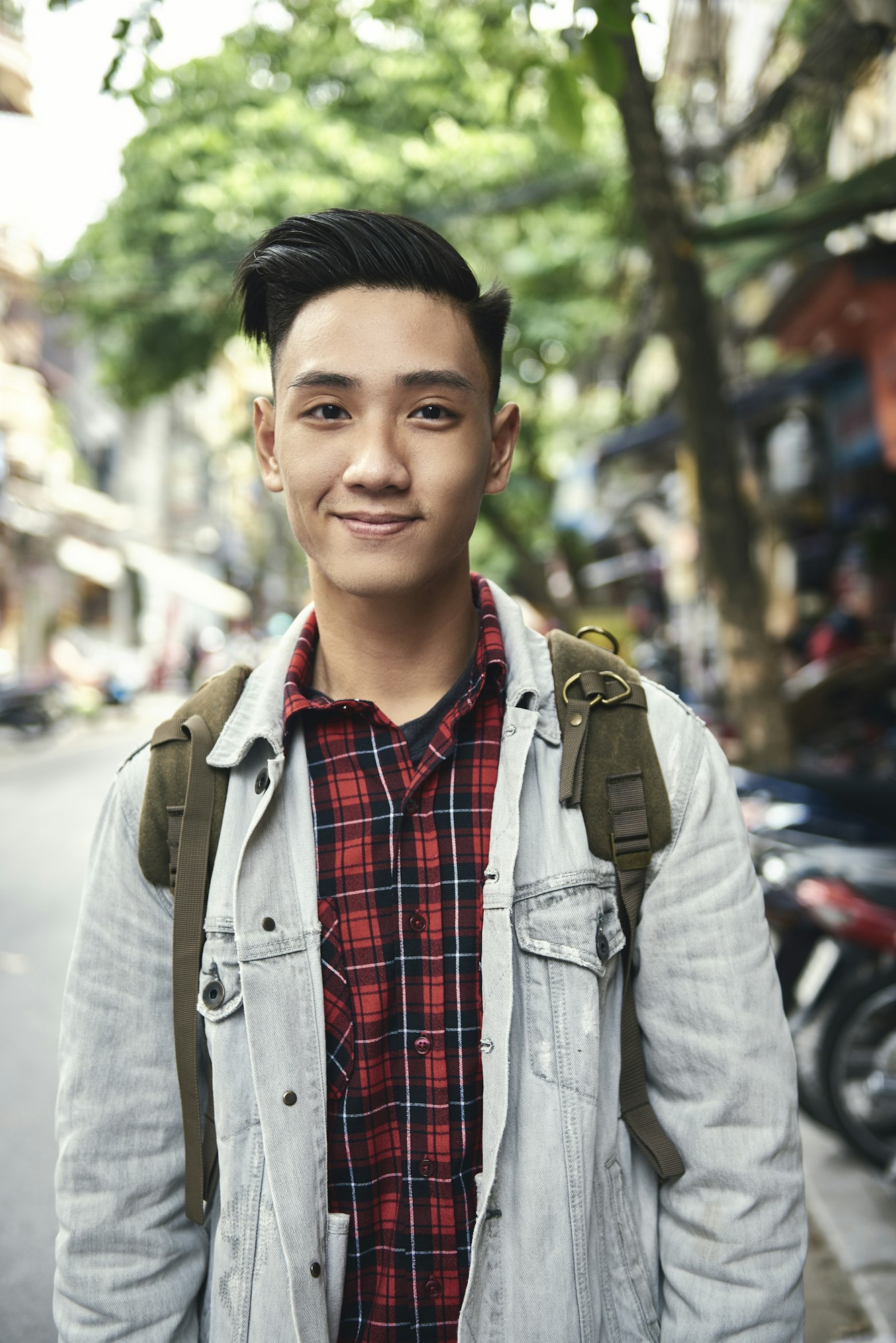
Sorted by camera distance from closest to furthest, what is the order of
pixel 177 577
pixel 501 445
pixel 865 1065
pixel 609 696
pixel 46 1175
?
pixel 609 696, pixel 501 445, pixel 865 1065, pixel 46 1175, pixel 177 577

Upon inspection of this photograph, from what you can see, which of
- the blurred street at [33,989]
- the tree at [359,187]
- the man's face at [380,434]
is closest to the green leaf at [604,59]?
the man's face at [380,434]

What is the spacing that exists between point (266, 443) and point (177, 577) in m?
24.3

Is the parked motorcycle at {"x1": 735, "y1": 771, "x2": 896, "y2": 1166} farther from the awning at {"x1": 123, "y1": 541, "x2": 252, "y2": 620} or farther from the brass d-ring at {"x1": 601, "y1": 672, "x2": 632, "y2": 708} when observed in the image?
the awning at {"x1": 123, "y1": 541, "x2": 252, "y2": 620}

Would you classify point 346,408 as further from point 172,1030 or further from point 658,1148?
point 658,1148

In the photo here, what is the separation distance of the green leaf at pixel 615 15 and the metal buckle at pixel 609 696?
1.19 m

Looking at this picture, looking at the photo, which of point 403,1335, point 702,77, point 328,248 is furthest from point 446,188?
point 403,1335

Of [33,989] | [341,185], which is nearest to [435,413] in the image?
[33,989]

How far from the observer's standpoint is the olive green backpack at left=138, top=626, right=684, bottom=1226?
1.31 meters

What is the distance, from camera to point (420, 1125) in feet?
4.28

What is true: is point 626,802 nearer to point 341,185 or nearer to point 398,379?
point 398,379

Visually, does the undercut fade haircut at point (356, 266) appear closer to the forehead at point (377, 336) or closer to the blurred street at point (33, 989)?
the forehead at point (377, 336)

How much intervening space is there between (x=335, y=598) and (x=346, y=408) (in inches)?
10.1

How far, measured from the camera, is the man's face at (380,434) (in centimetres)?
131

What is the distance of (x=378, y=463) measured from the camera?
129 centimetres
